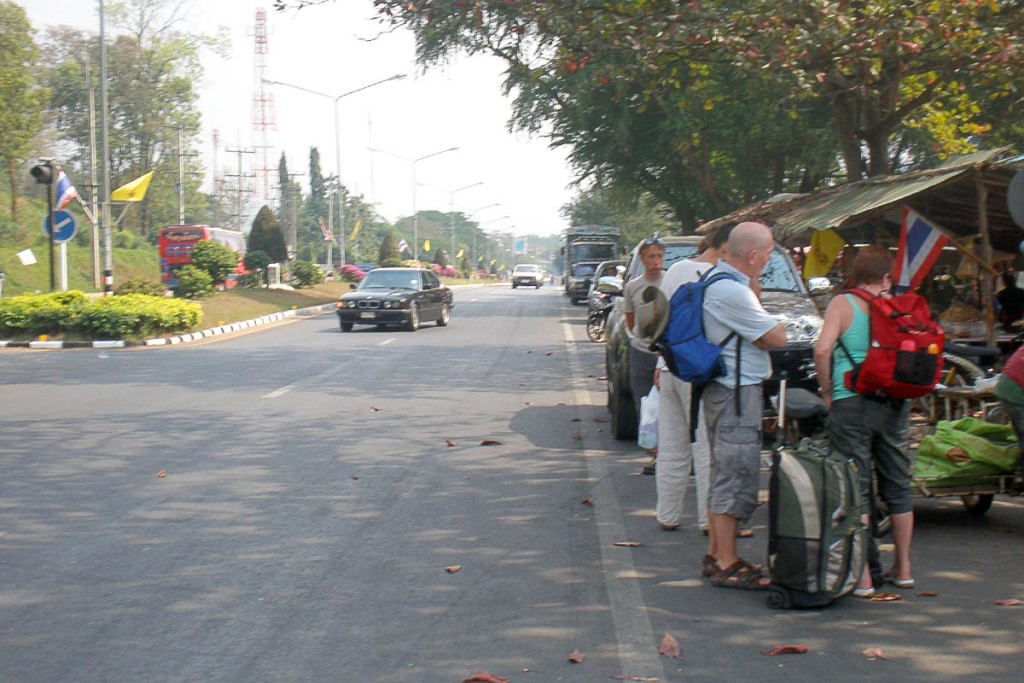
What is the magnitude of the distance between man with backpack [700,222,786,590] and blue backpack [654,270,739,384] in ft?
0.10

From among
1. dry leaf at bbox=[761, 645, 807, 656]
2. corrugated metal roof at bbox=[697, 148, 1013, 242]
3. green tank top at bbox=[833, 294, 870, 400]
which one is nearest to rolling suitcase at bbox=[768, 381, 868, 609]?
green tank top at bbox=[833, 294, 870, 400]

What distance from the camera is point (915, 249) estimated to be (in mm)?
12789

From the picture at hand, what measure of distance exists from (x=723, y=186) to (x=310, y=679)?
102 ft

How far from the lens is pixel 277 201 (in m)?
98.4

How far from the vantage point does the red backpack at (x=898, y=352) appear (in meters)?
5.63

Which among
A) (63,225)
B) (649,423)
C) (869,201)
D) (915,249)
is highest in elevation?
(63,225)

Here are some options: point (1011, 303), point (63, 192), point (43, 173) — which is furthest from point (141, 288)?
point (1011, 303)

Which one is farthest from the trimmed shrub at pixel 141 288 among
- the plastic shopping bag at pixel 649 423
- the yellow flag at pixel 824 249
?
the plastic shopping bag at pixel 649 423

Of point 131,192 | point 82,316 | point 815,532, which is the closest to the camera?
point 815,532

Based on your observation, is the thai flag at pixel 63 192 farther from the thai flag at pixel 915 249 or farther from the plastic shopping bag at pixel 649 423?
the plastic shopping bag at pixel 649 423

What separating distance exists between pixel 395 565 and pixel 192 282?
97.4 feet

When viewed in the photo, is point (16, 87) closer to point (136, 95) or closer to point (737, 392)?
point (136, 95)

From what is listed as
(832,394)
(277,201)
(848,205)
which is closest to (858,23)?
(848,205)

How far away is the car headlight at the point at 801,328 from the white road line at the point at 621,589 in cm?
192
